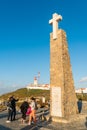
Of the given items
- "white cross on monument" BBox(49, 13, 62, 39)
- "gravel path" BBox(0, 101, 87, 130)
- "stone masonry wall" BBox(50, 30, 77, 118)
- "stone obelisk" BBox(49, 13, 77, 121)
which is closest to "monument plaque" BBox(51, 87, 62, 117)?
"stone obelisk" BBox(49, 13, 77, 121)

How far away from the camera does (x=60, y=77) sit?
19.0m

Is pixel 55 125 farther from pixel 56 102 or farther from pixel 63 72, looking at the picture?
pixel 63 72

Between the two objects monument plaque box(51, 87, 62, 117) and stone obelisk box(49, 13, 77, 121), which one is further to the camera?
monument plaque box(51, 87, 62, 117)

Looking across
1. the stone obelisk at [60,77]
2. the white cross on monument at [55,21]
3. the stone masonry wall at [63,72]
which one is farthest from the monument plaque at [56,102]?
the white cross on monument at [55,21]

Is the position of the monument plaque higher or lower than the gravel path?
higher

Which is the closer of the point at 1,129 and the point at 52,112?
the point at 1,129

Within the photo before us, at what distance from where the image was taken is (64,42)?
1962cm

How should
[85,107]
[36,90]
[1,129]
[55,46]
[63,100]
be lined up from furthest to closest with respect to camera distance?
[36,90] → [85,107] → [55,46] → [63,100] → [1,129]

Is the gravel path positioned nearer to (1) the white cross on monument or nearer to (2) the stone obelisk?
(2) the stone obelisk

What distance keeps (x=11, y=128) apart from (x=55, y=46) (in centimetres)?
791

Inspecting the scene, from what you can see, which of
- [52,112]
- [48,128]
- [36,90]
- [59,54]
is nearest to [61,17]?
[59,54]

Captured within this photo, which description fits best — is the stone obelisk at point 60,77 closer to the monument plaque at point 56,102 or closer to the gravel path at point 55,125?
the monument plaque at point 56,102

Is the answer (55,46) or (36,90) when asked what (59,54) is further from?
(36,90)

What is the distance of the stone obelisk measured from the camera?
738 inches
